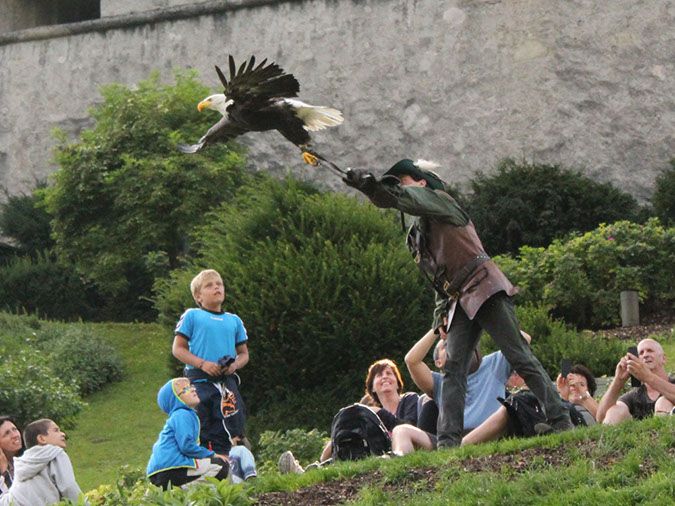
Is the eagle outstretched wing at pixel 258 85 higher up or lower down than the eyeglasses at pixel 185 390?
higher up

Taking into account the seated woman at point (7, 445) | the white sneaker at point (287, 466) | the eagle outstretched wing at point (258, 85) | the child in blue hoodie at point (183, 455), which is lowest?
the seated woman at point (7, 445)

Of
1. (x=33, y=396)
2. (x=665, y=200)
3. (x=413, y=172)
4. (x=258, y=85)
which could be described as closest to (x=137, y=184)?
(x=665, y=200)

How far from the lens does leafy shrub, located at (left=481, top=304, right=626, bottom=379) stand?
13133 millimetres

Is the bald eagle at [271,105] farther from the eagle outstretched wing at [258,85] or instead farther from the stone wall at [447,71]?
the stone wall at [447,71]

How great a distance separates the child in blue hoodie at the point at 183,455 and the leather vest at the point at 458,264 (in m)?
1.90

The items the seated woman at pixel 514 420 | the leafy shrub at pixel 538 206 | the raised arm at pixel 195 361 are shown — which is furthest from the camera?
the leafy shrub at pixel 538 206

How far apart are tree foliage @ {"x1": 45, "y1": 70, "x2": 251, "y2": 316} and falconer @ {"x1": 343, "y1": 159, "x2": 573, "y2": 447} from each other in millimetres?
15326

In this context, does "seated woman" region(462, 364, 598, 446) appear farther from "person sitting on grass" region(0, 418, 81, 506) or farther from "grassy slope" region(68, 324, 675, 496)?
"grassy slope" region(68, 324, 675, 496)

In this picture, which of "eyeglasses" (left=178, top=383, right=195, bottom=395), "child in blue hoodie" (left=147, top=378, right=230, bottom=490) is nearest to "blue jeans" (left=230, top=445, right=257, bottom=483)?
"child in blue hoodie" (left=147, top=378, right=230, bottom=490)

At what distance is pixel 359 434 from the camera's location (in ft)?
26.3

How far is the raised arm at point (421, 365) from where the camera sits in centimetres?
807

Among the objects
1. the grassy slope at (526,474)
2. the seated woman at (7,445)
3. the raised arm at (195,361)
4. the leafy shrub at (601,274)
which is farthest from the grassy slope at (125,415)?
the grassy slope at (526,474)

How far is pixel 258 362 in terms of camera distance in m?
14.4

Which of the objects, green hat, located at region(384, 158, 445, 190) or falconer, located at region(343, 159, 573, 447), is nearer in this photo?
falconer, located at region(343, 159, 573, 447)
